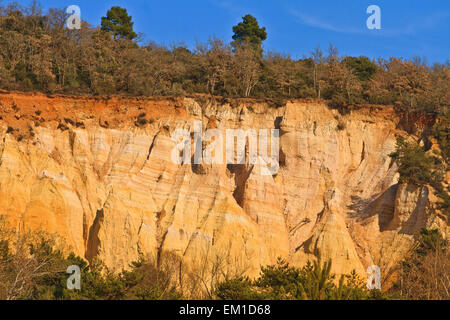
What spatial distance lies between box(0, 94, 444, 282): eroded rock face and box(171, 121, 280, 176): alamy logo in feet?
1.39

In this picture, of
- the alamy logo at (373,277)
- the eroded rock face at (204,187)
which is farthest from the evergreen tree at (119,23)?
the alamy logo at (373,277)

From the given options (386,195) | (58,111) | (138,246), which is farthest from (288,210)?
(58,111)

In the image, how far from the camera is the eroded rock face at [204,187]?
37.7m

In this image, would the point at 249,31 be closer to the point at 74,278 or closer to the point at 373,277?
the point at 373,277

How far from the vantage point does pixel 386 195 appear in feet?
135

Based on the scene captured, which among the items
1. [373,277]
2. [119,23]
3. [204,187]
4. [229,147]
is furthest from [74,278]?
[119,23]

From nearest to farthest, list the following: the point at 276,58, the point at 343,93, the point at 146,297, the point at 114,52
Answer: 1. the point at 146,297
2. the point at 343,93
3. the point at 114,52
4. the point at 276,58

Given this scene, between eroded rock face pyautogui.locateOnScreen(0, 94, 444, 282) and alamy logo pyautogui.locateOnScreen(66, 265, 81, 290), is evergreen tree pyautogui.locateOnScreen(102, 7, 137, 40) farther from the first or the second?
alamy logo pyautogui.locateOnScreen(66, 265, 81, 290)

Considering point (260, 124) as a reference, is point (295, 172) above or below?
below

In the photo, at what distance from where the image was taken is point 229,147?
42.7m

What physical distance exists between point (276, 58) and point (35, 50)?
56.8 feet

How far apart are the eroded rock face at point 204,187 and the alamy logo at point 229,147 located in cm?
42

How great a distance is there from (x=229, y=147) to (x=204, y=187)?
11.9 ft

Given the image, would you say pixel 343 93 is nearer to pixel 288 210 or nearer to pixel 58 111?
pixel 288 210
